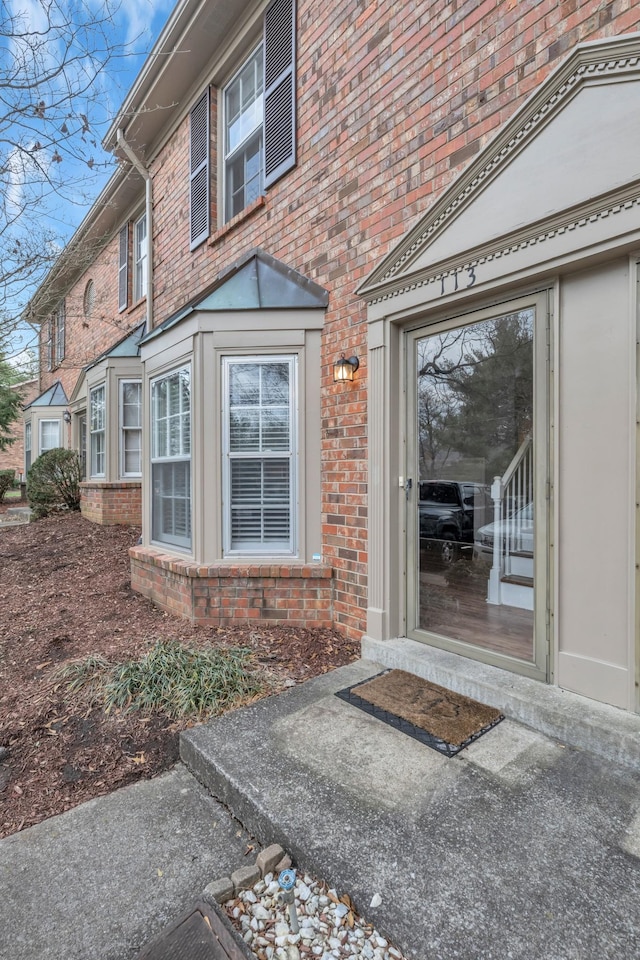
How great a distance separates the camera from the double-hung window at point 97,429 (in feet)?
30.0

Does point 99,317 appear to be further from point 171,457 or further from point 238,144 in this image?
point 171,457

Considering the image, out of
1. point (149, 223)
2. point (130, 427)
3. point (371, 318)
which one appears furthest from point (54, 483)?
point (371, 318)

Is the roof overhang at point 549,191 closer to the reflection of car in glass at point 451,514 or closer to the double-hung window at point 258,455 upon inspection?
the reflection of car in glass at point 451,514

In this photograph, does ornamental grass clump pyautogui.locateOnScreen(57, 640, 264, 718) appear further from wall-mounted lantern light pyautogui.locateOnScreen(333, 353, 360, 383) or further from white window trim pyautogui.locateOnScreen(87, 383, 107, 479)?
white window trim pyautogui.locateOnScreen(87, 383, 107, 479)

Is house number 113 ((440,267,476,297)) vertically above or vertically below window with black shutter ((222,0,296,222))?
below

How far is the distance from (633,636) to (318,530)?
2.33 m

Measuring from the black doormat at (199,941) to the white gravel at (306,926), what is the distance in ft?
0.18

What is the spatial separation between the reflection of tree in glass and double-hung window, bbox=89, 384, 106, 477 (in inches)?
288

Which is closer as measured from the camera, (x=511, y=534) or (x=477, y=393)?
(x=511, y=534)

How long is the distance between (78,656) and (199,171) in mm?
5495

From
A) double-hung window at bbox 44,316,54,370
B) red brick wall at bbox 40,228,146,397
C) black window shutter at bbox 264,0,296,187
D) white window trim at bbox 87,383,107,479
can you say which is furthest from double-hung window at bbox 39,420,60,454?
black window shutter at bbox 264,0,296,187

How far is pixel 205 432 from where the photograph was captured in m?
4.24

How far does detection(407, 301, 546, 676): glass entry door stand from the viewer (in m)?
2.83

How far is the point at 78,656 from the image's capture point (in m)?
→ 3.66
